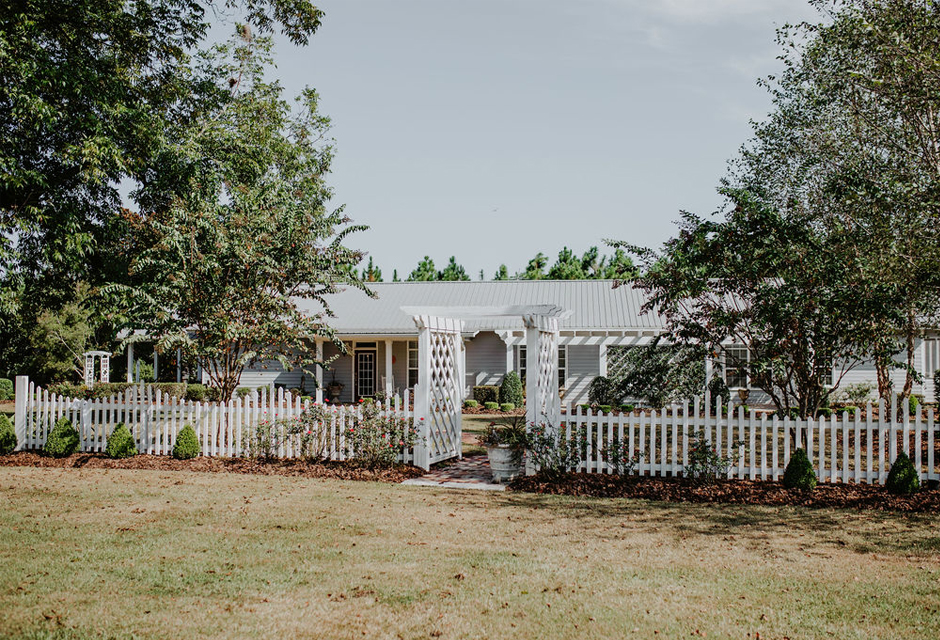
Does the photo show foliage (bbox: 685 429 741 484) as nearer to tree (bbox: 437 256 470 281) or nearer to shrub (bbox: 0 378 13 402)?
shrub (bbox: 0 378 13 402)

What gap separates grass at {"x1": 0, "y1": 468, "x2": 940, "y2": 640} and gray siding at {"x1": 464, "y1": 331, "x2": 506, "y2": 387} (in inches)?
644

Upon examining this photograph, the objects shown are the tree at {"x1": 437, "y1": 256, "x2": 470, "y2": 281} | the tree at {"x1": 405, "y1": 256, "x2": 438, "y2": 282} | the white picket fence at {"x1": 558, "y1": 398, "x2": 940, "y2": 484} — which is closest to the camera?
the white picket fence at {"x1": 558, "y1": 398, "x2": 940, "y2": 484}

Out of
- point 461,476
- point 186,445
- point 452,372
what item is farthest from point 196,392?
point 461,476

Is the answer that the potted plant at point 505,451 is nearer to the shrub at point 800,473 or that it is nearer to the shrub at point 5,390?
the shrub at point 800,473

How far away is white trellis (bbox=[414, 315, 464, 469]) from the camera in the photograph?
10891 mm

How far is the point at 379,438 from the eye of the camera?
35.7 feet

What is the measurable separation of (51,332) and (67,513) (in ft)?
79.9

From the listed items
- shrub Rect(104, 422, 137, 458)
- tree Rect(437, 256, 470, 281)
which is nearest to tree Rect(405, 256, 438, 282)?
tree Rect(437, 256, 470, 281)

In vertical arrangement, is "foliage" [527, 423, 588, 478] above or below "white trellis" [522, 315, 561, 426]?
below

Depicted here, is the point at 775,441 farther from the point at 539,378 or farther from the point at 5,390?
the point at 5,390

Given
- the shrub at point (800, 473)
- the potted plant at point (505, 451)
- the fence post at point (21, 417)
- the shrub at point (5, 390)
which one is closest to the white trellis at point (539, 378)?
the potted plant at point (505, 451)

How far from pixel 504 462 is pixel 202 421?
534 cm

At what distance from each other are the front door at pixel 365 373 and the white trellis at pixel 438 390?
14.5 m

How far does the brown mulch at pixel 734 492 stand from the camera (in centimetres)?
846
